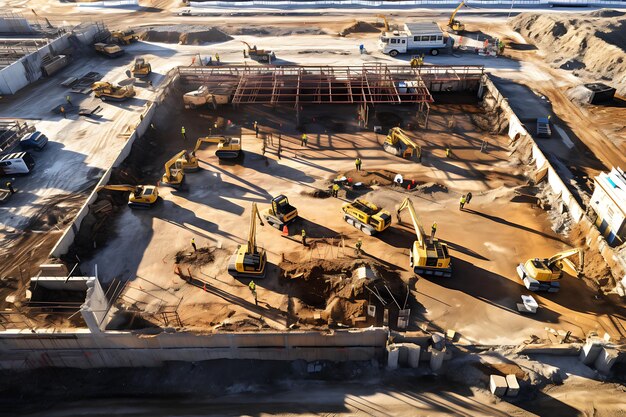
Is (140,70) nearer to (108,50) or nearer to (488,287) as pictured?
(108,50)

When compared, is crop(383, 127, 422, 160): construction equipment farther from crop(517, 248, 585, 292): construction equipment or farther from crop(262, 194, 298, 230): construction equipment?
crop(517, 248, 585, 292): construction equipment

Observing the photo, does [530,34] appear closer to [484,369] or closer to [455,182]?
[455,182]

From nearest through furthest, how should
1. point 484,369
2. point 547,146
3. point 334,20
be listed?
1. point 484,369
2. point 547,146
3. point 334,20

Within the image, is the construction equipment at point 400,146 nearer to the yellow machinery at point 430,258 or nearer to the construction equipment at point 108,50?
the yellow machinery at point 430,258

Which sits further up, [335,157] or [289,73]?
[289,73]

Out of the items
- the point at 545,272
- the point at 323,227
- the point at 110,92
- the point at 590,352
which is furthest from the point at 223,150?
the point at 590,352

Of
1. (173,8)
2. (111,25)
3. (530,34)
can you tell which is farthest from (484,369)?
(173,8)
